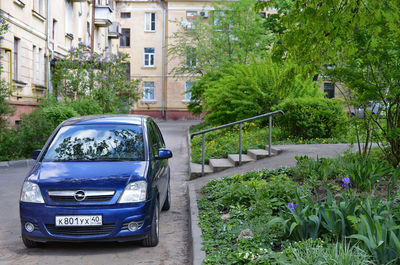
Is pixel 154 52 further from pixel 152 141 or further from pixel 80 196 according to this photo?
pixel 80 196

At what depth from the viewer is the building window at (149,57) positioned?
48.2m

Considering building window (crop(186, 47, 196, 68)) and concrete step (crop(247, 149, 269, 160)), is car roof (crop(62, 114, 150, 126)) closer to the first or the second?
concrete step (crop(247, 149, 269, 160))

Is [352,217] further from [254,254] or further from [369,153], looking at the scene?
[369,153]

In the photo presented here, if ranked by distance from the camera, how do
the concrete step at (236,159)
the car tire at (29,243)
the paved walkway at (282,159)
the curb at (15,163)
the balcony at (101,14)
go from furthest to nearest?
the balcony at (101,14) → the curb at (15,163) → the concrete step at (236,159) → the paved walkway at (282,159) → the car tire at (29,243)

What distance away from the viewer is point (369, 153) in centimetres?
898

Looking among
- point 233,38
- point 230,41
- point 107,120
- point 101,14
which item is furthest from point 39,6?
point 107,120

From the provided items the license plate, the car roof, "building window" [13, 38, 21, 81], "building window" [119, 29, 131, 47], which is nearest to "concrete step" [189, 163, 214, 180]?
the car roof

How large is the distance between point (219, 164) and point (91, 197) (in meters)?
6.05

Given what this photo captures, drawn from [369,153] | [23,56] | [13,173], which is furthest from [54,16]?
[369,153]

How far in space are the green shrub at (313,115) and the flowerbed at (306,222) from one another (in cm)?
587

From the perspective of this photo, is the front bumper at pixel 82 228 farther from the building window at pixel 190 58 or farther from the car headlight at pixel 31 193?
the building window at pixel 190 58

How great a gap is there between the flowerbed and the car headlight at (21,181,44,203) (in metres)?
1.93

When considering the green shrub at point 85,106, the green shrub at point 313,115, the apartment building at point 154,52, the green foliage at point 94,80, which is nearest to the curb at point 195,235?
the green shrub at point 313,115

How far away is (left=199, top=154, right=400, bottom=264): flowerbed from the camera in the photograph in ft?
13.7
